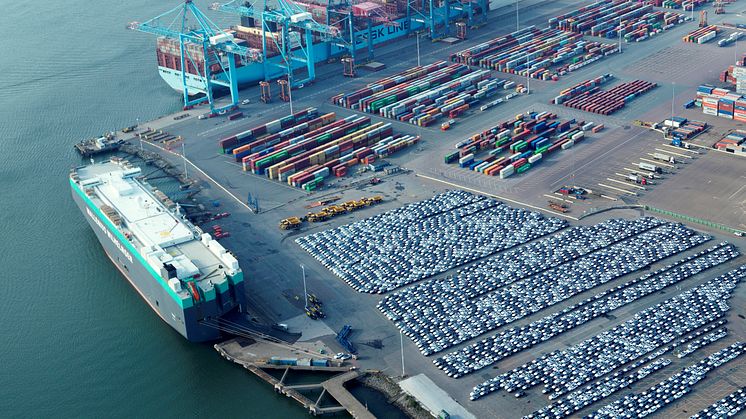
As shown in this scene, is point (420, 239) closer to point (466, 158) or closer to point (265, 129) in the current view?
point (466, 158)

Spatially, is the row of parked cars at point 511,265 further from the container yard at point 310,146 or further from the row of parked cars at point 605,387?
the container yard at point 310,146

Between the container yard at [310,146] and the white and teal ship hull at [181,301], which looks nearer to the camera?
the white and teal ship hull at [181,301]

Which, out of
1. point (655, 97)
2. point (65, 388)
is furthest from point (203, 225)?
point (655, 97)

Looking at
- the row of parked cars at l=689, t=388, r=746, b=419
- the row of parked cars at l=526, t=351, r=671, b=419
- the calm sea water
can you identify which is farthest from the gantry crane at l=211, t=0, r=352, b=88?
the row of parked cars at l=689, t=388, r=746, b=419

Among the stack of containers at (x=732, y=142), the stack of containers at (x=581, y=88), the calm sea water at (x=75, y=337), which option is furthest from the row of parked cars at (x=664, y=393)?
the stack of containers at (x=581, y=88)

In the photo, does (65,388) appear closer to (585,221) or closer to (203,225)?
(203,225)
